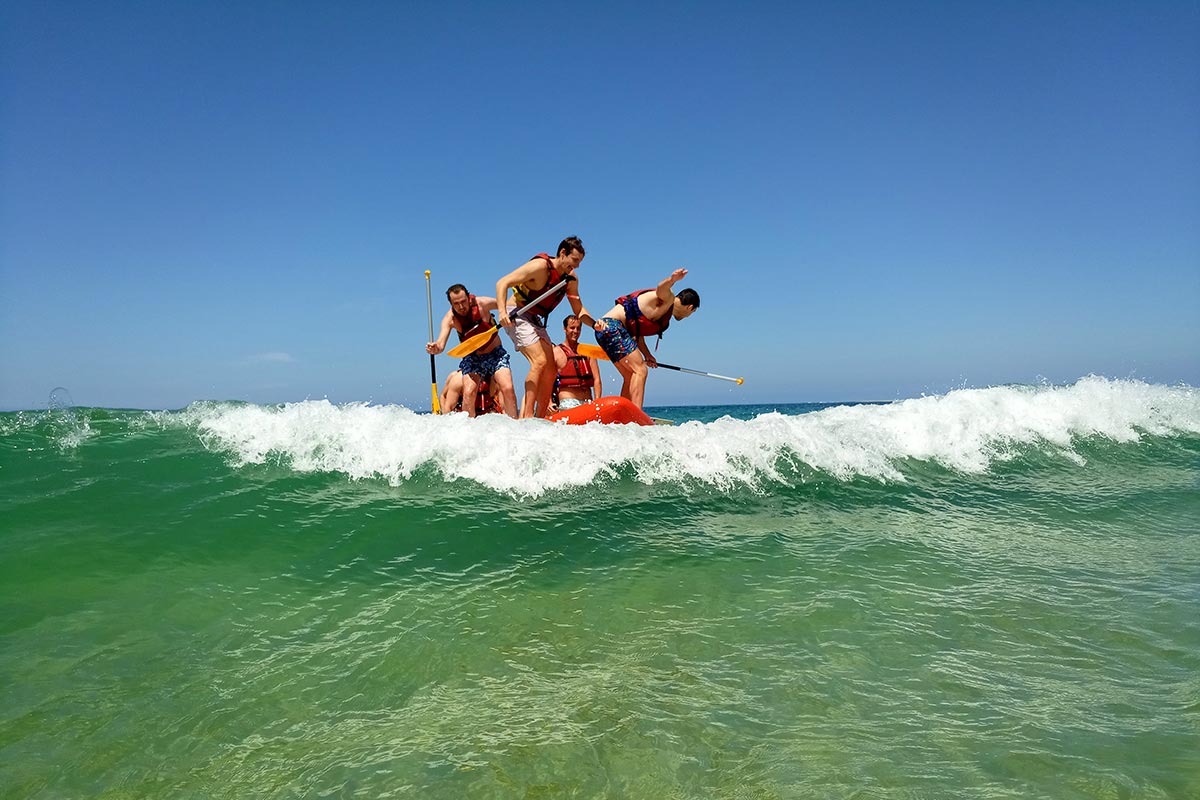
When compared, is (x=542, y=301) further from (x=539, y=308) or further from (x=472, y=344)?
(x=472, y=344)

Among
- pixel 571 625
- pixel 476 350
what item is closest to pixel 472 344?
pixel 476 350

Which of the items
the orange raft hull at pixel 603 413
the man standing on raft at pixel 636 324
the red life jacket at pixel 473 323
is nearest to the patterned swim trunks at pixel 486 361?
the red life jacket at pixel 473 323

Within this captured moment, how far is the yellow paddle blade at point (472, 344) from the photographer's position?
8664 mm

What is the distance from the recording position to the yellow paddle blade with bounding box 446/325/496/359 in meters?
8.66

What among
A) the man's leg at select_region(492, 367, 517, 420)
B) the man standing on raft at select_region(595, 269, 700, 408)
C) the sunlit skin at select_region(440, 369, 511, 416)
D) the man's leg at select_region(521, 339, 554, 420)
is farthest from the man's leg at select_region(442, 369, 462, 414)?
the man standing on raft at select_region(595, 269, 700, 408)

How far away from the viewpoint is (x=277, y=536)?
4164 mm

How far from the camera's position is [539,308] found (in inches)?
328

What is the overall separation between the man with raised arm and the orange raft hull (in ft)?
6.46

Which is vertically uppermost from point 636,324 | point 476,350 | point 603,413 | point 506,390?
point 636,324

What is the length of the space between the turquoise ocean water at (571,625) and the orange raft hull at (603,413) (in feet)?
2.55

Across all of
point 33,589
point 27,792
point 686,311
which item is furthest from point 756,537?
point 686,311

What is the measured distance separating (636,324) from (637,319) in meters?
0.07

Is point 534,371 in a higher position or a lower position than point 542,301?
lower

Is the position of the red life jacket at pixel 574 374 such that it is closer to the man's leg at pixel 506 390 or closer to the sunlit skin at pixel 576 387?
the sunlit skin at pixel 576 387
